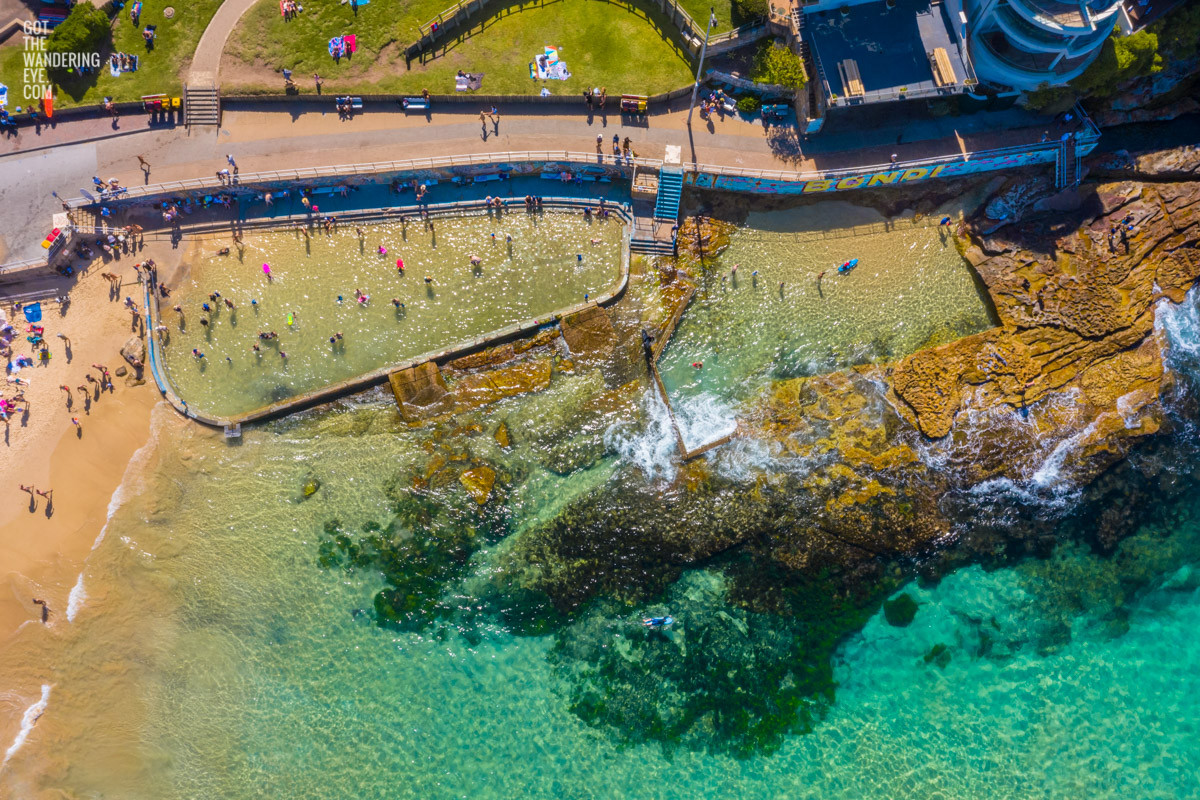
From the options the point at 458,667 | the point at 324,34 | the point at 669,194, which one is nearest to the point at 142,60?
the point at 324,34

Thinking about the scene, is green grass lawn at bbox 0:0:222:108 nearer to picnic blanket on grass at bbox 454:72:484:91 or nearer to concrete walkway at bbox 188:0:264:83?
concrete walkway at bbox 188:0:264:83

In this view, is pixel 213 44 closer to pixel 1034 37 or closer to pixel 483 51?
pixel 483 51

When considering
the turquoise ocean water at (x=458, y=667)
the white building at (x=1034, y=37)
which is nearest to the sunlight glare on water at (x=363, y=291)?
the turquoise ocean water at (x=458, y=667)

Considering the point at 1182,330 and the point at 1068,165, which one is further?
the point at 1182,330

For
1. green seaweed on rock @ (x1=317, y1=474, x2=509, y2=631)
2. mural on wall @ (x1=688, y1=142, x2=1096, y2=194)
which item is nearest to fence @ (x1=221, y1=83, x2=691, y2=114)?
mural on wall @ (x1=688, y1=142, x2=1096, y2=194)

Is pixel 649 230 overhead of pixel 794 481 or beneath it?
overhead

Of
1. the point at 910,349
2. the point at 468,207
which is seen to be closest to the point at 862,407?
the point at 910,349
